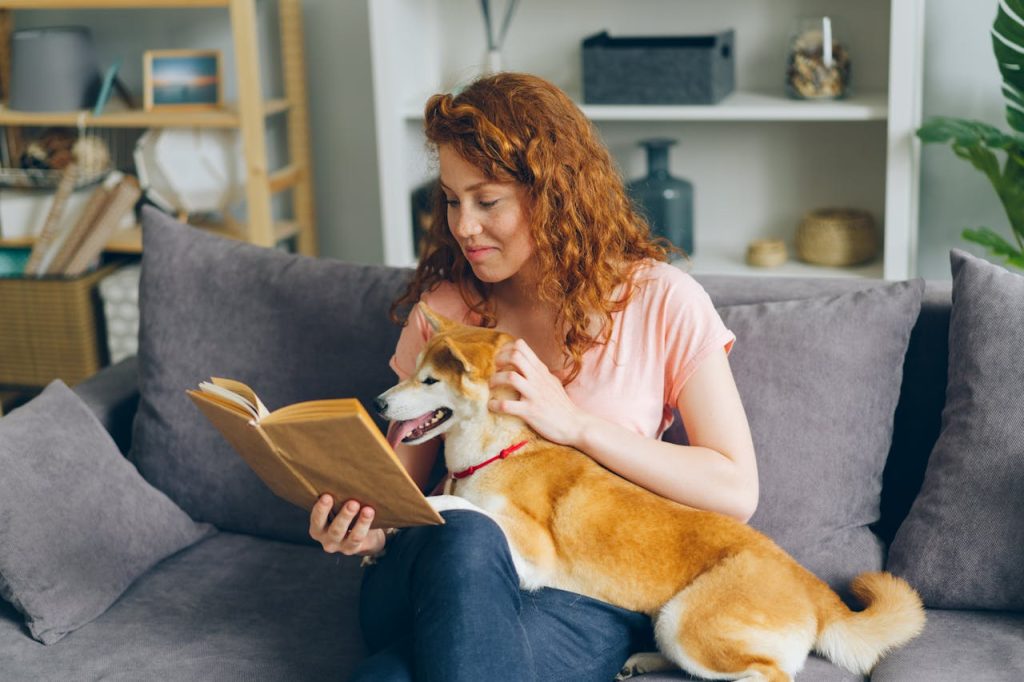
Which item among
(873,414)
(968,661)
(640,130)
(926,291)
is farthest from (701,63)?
(968,661)

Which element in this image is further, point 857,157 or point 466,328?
point 857,157

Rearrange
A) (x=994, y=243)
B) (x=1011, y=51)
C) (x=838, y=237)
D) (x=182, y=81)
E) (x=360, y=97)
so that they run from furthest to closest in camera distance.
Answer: (x=360, y=97)
(x=182, y=81)
(x=838, y=237)
(x=994, y=243)
(x=1011, y=51)

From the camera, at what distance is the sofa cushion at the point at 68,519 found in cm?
179

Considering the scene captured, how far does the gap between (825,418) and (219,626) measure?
981mm

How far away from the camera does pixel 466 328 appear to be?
1693 millimetres

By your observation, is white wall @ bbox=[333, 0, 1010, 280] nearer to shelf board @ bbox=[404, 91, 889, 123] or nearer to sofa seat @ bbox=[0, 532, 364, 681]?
shelf board @ bbox=[404, 91, 889, 123]

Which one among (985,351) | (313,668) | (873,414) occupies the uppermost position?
(985,351)

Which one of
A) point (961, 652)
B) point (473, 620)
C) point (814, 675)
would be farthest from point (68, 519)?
point (961, 652)

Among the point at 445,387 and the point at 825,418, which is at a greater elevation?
the point at 445,387

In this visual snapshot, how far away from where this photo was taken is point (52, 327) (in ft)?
11.3

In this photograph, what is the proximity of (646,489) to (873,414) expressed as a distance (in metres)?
0.44

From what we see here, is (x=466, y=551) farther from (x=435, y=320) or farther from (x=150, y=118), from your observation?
(x=150, y=118)

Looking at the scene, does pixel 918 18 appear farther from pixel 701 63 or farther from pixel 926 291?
pixel 926 291

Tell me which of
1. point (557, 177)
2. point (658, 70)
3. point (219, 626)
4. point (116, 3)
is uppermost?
point (116, 3)
